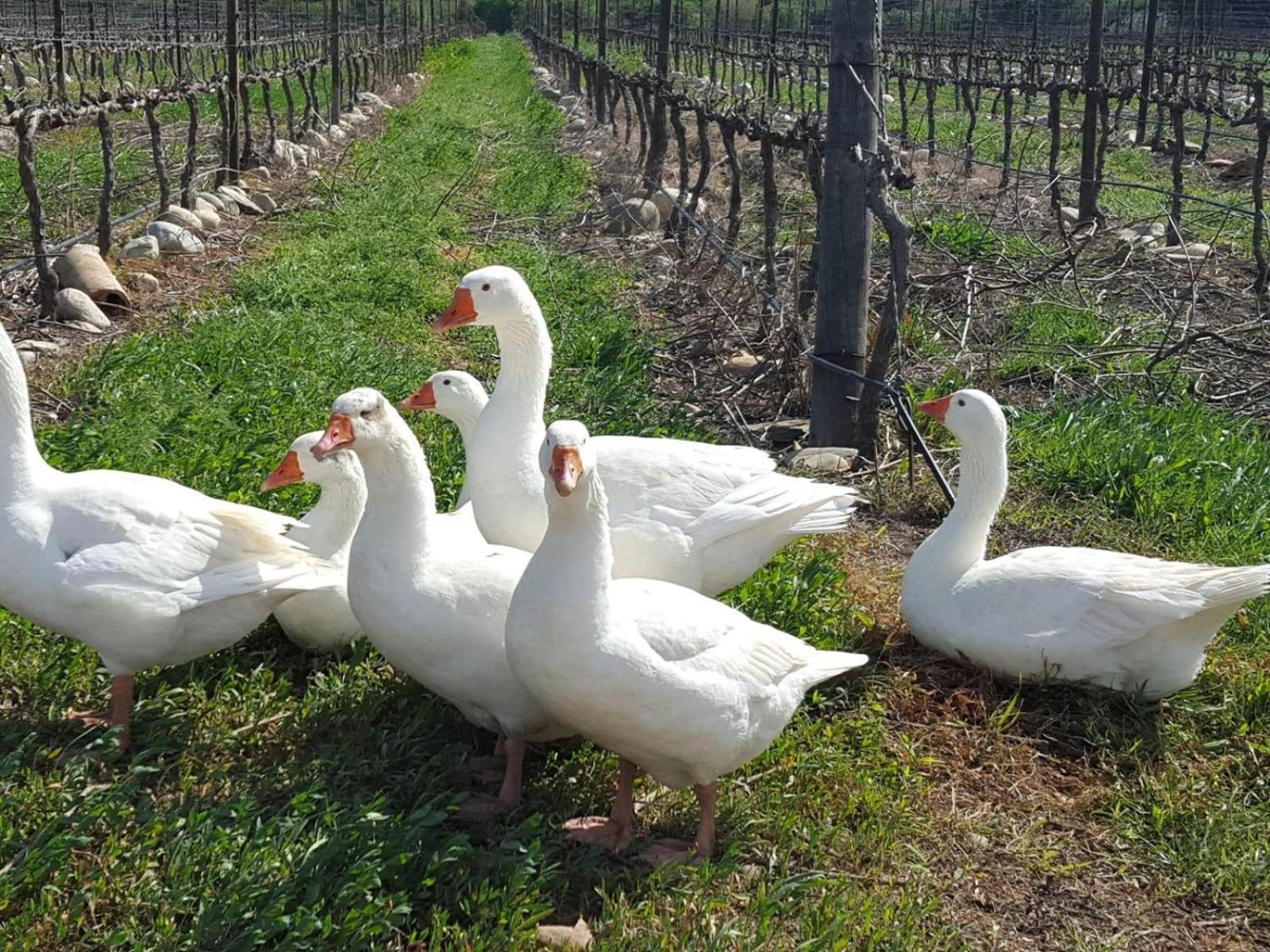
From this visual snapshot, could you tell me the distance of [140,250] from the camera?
988cm

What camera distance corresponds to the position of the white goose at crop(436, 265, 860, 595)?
4.10 meters

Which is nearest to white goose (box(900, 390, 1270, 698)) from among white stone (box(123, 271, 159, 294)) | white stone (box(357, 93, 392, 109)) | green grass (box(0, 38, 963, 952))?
green grass (box(0, 38, 963, 952))

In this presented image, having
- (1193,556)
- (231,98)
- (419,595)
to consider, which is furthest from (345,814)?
(231,98)

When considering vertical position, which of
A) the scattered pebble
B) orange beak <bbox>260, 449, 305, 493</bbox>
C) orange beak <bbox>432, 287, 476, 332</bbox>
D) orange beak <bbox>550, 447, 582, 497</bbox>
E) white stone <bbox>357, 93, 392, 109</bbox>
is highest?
white stone <bbox>357, 93, 392, 109</bbox>

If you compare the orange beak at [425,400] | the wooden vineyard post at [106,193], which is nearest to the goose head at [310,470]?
the orange beak at [425,400]

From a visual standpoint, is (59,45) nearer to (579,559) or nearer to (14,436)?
(14,436)

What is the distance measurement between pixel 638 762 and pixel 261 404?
3.64 metres

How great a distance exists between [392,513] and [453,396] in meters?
1.34

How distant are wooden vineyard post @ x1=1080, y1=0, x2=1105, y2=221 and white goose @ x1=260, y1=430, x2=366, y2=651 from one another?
10.3m

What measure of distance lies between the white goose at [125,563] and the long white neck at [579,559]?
1.01 metres

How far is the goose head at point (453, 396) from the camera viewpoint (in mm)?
4738

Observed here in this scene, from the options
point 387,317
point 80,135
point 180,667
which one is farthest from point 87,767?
point 80,135

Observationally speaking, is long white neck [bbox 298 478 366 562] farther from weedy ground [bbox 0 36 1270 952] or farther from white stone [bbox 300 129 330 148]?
white stone [bbox 300 129 330 148]

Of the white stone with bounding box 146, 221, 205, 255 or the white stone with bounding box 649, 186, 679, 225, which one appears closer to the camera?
the white stone with bounding box 146, 221, 205, 255
